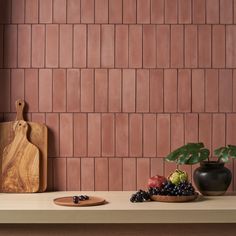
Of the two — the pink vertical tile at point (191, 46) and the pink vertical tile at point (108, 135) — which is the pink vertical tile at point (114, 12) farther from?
the pink vertical tile at point (108, 135)

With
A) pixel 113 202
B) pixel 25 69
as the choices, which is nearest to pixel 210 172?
pixel 113 202

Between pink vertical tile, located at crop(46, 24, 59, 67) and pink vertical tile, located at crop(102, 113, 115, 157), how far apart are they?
0.38 m

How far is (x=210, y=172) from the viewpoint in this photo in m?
2.22

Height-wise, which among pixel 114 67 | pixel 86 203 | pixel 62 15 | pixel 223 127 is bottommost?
pixel 86 203

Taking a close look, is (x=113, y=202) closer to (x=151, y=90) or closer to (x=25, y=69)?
(x=151, y=90)

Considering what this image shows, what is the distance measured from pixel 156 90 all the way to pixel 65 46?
51 cm

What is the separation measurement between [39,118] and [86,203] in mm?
623

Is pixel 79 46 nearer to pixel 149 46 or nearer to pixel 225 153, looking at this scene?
pixel 149 46

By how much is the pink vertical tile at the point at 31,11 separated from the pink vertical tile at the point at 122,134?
0.66m

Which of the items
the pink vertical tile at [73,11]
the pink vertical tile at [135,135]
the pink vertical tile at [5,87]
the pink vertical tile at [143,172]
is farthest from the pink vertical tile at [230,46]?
the pink vertical tile at [5,87]

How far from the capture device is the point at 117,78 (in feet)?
8.05

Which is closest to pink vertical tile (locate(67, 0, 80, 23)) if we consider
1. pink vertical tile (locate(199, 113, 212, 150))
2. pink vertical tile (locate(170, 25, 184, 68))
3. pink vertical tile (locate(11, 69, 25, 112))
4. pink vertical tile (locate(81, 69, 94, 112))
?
pink vertical tile (locate(81, 69, 94, 112))

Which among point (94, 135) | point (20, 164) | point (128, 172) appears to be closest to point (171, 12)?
point (94, 135)

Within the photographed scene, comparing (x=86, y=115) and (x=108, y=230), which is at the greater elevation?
(x=86, y=115)
